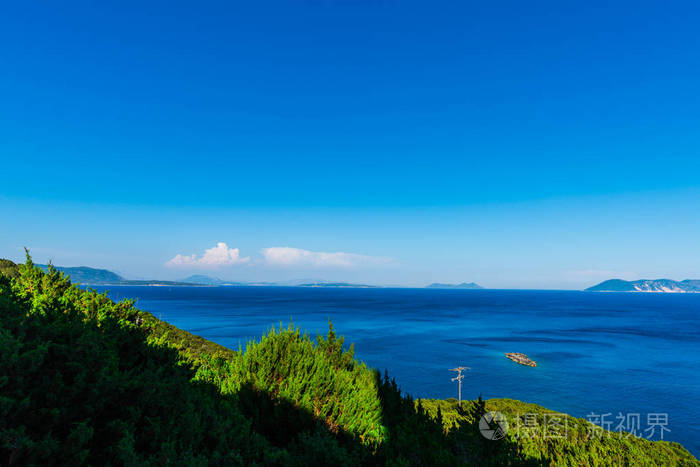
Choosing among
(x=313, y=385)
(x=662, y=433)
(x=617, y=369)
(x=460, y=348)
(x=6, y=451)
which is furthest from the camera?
(x=460, y=348)

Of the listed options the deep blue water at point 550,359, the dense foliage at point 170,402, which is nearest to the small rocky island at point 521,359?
the deep blue water at point 550,359

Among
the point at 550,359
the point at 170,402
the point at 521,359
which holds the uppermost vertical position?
the point at 170,402

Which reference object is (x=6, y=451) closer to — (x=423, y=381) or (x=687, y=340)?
(x=423, y=381)

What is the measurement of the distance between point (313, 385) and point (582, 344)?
92.0 meters

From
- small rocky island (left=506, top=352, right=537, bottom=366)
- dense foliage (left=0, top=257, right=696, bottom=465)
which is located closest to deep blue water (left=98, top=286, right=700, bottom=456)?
small rocky island (left=506, top=352, right=537, bottom=366)

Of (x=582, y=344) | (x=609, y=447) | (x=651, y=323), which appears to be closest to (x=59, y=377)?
(x=609, y=447)

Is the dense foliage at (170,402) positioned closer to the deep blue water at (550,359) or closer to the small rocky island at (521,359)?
the deep blue water at (550,359)

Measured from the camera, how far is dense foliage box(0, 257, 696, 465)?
3.96 meters

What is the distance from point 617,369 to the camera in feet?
190

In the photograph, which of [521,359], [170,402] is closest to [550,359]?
[521,359]

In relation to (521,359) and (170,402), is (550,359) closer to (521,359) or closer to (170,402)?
(521,359)

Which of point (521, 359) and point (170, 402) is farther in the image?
point (521, 359)

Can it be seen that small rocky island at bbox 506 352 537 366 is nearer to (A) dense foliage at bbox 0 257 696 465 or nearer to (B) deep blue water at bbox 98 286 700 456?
(B) deep blue water at bbox 98 286 700 456

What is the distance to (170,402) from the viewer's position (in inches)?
204
